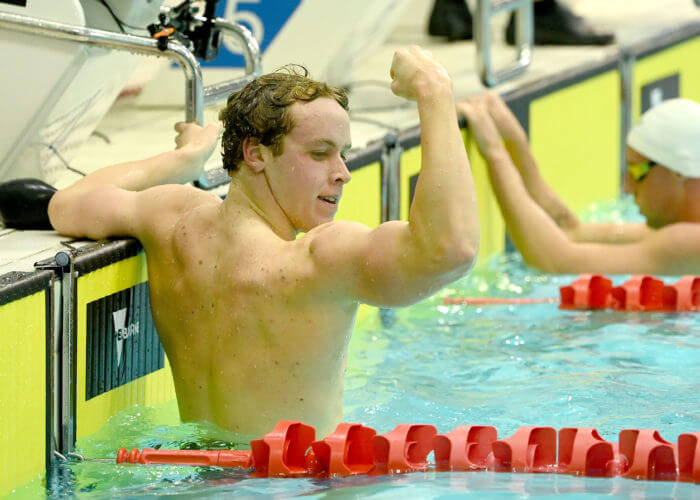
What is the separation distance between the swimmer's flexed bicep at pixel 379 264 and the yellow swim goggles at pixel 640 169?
8.47 feet

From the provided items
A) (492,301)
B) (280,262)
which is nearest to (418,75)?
(280,262)

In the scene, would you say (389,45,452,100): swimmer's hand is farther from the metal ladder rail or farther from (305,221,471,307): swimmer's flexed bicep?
the metal ladder rail

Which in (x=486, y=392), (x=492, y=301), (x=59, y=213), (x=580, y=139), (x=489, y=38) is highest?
(x=489, y=38)

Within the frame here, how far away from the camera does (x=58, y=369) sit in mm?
2973

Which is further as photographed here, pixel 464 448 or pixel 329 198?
pixel 329 198

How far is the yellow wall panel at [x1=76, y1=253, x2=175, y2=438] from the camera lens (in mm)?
3092

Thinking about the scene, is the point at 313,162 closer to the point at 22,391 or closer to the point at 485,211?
the point at 22,391

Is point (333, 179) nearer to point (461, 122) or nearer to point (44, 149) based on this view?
point (44, 149)

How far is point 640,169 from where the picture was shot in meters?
5.01

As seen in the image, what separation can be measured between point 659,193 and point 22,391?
2931 mm

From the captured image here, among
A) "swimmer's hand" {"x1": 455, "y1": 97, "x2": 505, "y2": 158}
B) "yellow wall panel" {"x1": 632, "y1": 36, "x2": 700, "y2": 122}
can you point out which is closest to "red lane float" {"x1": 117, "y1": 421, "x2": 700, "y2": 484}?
"swimmer's hand" {"x1": 455, "y1": 97, "x2": 505, "y2": 158}

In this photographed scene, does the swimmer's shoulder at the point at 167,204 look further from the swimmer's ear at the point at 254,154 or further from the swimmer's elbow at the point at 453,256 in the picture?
the swimmer's elbow at the point at 453,256

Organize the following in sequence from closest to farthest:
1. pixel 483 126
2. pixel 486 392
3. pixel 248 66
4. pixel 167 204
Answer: pixel 167 204
pixel 486 392
pixel 248 66
pixel 483 126

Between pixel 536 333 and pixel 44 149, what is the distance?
5.87 ft
